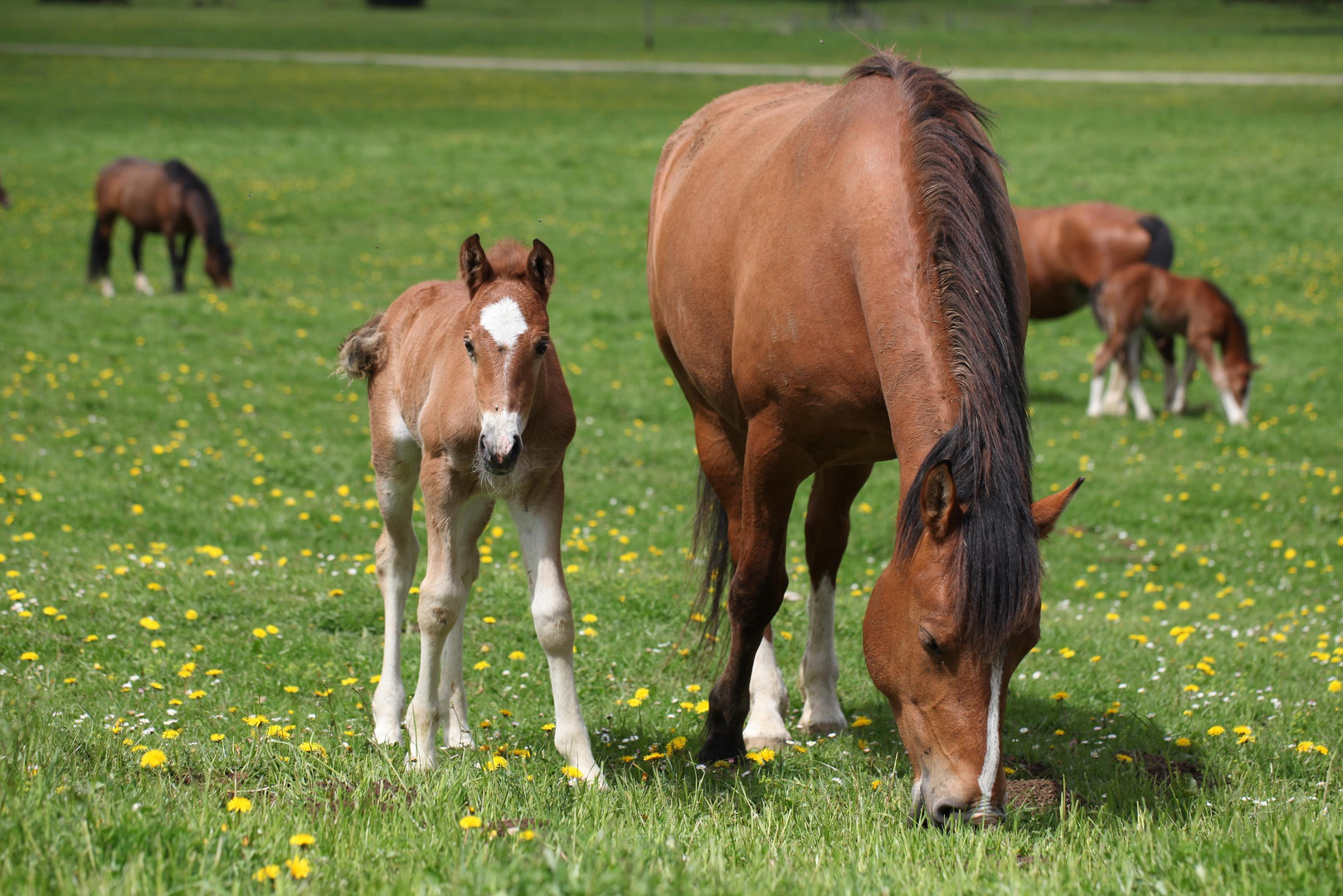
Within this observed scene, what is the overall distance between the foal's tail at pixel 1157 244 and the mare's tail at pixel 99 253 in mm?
14208

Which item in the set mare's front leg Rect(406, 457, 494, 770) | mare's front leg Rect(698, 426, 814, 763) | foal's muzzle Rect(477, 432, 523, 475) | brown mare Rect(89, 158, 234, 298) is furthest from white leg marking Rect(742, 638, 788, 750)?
brown mare Rect(89, 158, 234, 298)

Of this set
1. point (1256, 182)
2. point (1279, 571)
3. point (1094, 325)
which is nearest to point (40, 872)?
point (1279, 571)

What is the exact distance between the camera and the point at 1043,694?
566cm

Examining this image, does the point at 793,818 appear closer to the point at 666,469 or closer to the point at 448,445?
the point at 448,445

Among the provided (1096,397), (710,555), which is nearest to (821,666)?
(710,555)

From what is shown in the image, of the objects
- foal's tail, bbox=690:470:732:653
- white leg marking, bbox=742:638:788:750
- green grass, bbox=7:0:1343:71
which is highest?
green grass, bbox=7:0:1343:71

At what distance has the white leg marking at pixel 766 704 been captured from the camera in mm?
5266

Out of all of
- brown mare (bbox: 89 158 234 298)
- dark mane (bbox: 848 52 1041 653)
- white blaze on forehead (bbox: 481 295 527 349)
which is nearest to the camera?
dark mane (bbox: 848 52 1041 653)

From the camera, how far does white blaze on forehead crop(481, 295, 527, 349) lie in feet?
12.8

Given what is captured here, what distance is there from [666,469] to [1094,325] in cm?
1035

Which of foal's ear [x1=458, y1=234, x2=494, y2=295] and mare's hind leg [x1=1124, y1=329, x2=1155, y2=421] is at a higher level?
foal's ear [x1=458, y1=234, x2=494, y2=295]

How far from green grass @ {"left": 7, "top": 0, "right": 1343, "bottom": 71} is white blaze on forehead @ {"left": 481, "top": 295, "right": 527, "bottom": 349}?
36.8 m

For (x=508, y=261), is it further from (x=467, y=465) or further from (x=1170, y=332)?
(x=1170, y=332)

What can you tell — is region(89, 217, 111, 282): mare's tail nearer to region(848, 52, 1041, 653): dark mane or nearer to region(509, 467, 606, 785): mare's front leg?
region(509, 467, 606, 785): mare's front leg
